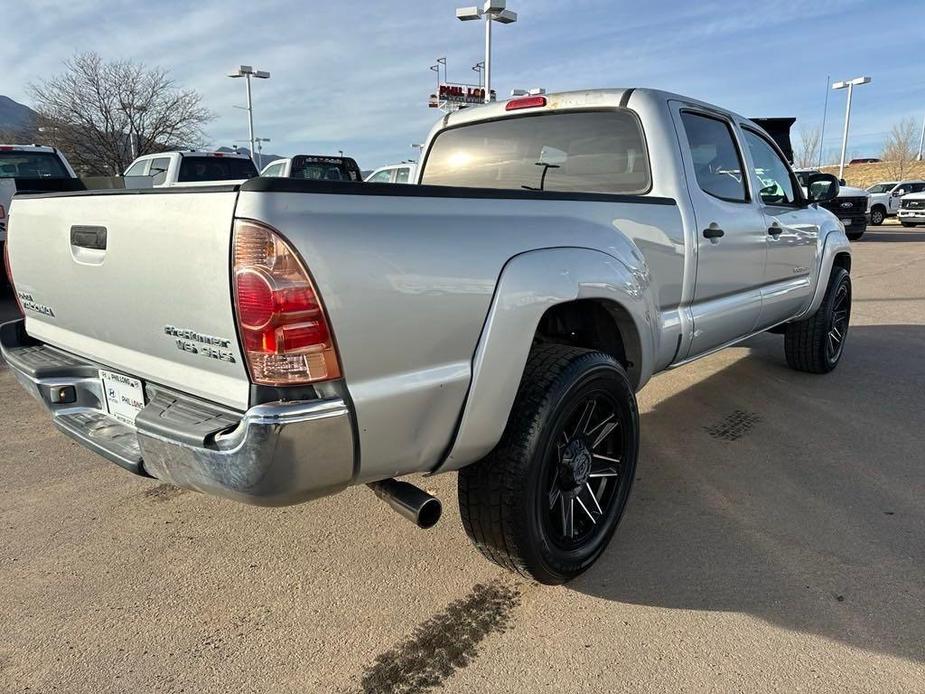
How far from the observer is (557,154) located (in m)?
3.50

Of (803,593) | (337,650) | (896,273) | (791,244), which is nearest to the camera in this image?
(337,650)

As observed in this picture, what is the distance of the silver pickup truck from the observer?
1718mm

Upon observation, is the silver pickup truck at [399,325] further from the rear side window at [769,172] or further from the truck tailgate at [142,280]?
the rear side window at [769,172]

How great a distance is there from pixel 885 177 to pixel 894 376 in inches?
2300

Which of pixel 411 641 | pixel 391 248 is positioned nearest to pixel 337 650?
pixel 411 641

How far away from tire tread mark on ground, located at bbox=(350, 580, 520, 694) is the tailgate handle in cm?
163

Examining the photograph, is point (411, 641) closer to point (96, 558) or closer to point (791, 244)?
point (96, 558)

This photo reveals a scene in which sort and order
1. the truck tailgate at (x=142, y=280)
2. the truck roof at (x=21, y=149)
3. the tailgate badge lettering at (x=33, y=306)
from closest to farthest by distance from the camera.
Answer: the truck tailgate at (x=142, y=280)
the tailgate badge lettering at (x=33, y=306)
the truck roof at (x=21, y=149)

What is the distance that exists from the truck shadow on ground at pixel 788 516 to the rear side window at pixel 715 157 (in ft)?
4.86

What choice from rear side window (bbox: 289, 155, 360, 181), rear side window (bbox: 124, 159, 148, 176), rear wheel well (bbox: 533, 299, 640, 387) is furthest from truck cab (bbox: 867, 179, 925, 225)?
rear wheel well (bbox: 533, 299, 640, 387)

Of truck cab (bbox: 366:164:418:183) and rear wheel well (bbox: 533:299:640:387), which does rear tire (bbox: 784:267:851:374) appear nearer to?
rear wheel well (bbox: 533:299:640:387)

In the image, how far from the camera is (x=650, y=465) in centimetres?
359

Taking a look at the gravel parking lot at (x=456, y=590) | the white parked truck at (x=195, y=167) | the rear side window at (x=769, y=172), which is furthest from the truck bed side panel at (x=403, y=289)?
the white parked truck at (x=195, y=167)

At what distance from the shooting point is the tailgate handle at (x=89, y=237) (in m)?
2.11
